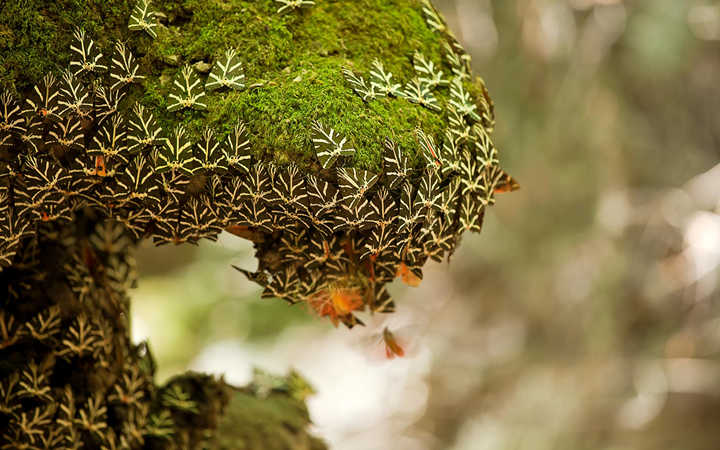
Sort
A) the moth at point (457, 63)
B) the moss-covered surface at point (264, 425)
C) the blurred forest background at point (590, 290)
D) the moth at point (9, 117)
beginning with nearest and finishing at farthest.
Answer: the moth at point (9, 117) → the moth at point (457, 63) → the moss-covered surface at point (264, 425) → the blurred forest background at point (590, 290)

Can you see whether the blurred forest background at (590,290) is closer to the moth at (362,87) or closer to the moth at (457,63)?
the moth at (457,63)

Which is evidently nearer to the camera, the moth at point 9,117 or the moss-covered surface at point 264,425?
the moth at point 9,117

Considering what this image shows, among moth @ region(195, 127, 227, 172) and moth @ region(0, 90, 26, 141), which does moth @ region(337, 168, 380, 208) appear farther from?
moth @ region(0, 90, 26, 141)

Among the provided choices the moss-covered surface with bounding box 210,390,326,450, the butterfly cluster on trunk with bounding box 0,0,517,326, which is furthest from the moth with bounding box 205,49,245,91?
the moss-covered surface with bounding box 210,390,326,450

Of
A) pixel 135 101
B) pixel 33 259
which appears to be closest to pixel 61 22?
pixel 135 101

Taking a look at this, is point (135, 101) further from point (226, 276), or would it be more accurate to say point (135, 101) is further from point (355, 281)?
point (226, 276)

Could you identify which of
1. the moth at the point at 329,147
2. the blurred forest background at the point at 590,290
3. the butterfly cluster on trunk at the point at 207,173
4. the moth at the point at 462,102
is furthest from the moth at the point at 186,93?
the blurred forest background at the point at 590,290
